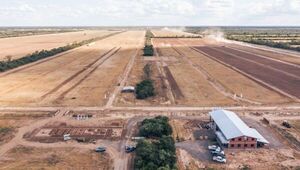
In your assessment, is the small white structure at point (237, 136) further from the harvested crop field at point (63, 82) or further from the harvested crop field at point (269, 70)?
the harvested crop field at point (269, 70)

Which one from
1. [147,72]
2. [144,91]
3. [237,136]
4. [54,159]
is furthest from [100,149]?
[147,72]

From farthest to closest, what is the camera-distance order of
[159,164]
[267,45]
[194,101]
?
[267,45]
[194,101]
[159,164]

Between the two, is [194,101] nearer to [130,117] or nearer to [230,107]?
[230,107]

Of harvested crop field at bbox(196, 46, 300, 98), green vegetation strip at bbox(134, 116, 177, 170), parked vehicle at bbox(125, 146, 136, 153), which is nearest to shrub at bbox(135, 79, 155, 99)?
green vegetation strip at bbox(134, 116, 177, 170)

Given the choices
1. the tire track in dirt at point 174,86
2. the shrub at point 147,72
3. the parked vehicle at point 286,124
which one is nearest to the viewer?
the parked vehicle at point 286,124

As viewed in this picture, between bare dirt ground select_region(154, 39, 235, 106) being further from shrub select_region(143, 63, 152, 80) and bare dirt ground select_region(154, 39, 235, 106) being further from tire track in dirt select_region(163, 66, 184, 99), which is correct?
shrub select_region(143, 63, 152, 80)

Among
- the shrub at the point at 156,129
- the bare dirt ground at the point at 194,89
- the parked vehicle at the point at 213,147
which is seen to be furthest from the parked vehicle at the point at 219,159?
the bare dirt ground at the point at 194,89

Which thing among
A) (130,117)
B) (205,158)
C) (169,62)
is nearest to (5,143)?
(130,117)
